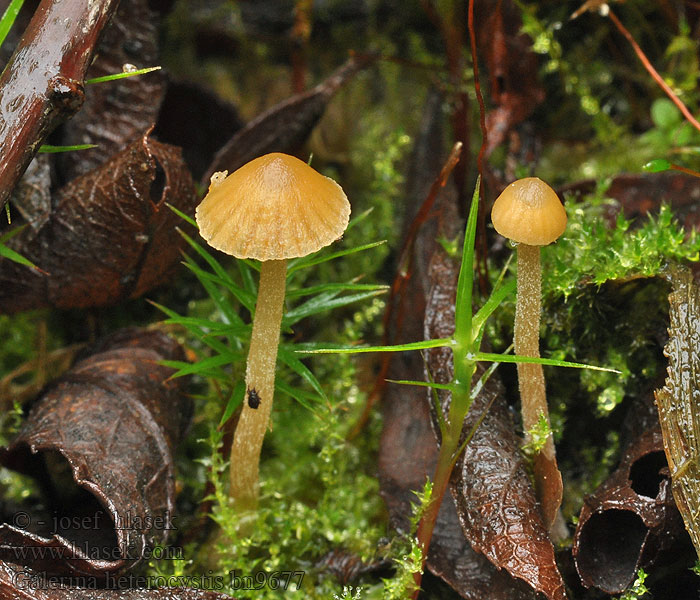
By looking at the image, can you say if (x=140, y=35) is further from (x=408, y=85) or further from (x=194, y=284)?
(x=408, y=85)

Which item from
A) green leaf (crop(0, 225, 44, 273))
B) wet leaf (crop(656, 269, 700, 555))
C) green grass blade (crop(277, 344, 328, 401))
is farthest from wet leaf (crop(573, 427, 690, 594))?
green leaf (crop(0, 225, 44, 273))

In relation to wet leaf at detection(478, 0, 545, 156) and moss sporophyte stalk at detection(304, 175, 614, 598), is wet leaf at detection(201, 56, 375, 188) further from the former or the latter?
moss sporophyte stalk at detection(304, 175, 614, 598)

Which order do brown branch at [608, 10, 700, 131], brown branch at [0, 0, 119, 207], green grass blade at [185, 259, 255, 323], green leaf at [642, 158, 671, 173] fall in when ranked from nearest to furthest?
brown branch at [0, 0, 119, 207] → green leaf at [642, 158, 671, 173] → green grass blade at [185, 259, 255, 323] → brown branch at [608, 10, 700, 131]

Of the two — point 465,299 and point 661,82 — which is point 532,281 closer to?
point 465,299

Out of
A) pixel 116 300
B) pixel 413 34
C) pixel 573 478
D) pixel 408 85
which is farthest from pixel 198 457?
pixel 413 34

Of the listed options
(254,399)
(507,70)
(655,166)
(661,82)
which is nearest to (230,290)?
(254,399)

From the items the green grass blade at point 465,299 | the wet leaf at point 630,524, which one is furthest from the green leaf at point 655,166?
the wet leaf at point 630,524
